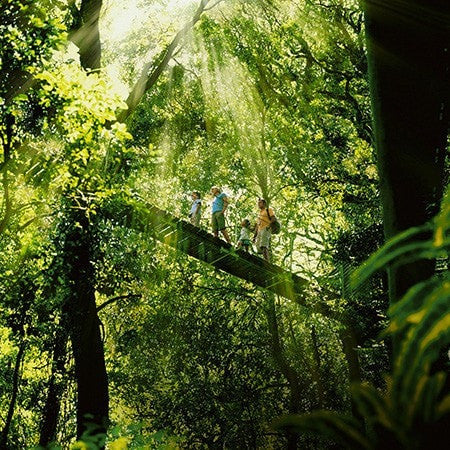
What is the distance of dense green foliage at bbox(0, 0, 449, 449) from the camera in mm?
4793

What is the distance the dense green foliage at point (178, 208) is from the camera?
479cm

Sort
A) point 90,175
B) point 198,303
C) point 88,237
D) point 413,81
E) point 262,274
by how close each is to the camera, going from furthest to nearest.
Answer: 1. point 198,303
2. point 262,274
3. point 88,237
4. point 90,175
5. point 413,81

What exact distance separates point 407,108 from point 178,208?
41.8 feet

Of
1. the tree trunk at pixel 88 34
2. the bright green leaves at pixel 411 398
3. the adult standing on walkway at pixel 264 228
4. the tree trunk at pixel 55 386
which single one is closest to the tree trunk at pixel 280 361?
the adult standing on walkway at pixel 264 228

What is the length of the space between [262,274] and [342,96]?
12.3 feet

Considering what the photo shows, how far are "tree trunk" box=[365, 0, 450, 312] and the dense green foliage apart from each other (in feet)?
6.59

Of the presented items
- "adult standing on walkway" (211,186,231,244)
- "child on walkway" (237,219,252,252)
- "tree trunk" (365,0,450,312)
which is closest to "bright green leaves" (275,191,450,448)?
"tree trunk" (365,0,450,312)

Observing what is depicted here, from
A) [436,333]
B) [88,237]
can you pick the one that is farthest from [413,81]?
[88,237]

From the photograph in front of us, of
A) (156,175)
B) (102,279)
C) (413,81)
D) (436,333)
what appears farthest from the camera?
(156,175)

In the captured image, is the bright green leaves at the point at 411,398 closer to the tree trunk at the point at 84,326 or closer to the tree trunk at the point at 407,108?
the tree trunk at the point at 407,108

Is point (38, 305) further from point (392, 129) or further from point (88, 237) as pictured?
point (392, 129)

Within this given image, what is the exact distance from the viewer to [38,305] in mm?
6910

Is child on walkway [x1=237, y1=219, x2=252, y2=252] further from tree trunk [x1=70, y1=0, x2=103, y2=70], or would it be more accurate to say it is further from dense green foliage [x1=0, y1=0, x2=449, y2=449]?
tree trunk [x1=70, y1=0, x2=103, y2=70]

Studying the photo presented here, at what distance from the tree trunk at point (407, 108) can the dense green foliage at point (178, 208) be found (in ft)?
6.59
